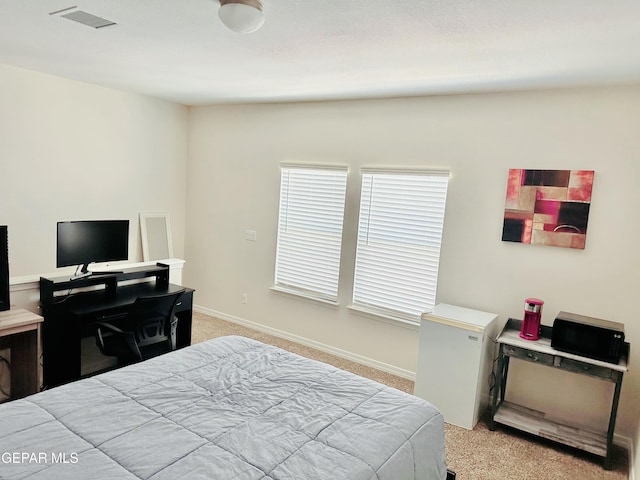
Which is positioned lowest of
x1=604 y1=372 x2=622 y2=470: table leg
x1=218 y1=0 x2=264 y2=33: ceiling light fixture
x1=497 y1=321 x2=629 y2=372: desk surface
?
x1=604 y1=372 x2=622 y2=470: table leg

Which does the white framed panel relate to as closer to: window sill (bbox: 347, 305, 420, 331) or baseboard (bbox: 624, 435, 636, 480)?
window sill (bbox: 347, 305, 420, 331)

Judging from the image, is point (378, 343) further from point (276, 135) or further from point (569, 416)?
point (276, 135)

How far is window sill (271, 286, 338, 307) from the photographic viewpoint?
177 inches

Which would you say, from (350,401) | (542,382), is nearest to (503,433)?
(542,382)

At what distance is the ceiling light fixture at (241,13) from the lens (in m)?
2.00

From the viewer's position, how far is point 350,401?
2133 millimetres

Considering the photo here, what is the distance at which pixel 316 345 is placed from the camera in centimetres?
462

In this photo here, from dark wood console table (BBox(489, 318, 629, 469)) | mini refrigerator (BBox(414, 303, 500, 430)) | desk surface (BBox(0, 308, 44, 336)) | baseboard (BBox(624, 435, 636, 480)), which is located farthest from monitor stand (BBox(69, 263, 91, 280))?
baseboard (BBox(624, 435, 636, 480))

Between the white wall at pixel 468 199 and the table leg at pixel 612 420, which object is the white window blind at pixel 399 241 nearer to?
the white wall at pixel 468 199

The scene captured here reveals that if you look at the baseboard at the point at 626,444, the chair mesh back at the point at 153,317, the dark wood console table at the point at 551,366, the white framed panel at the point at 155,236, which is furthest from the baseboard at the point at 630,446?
the white framed panel at the point at 155,236

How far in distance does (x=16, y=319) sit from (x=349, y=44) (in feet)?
9.14

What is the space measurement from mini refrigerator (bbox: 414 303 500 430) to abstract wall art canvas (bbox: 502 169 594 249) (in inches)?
29.1

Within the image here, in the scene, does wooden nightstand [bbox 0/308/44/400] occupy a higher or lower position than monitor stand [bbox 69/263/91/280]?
lower

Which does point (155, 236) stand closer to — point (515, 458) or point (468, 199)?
point (468, 199)
